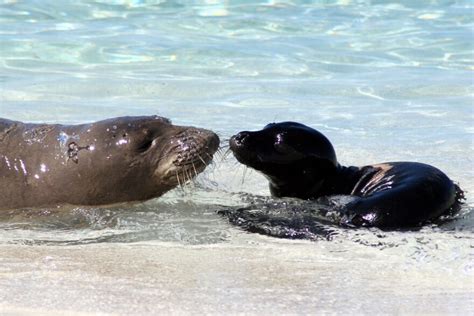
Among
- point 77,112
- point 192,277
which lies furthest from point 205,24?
point 192,277

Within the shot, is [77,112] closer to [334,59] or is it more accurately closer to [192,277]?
[334,59]

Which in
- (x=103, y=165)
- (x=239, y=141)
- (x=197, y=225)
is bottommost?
(x=197, y=225)

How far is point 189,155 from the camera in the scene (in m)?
5.20

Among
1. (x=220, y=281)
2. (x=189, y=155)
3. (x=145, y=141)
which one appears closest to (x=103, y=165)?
(x=145, y=141)

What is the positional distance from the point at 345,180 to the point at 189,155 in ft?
2.97

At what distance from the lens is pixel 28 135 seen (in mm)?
5621

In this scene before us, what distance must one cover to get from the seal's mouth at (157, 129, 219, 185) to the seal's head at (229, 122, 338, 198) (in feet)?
0.49

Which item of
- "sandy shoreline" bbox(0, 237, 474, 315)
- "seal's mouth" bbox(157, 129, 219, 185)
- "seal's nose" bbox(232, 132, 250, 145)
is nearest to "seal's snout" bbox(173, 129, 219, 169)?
"seal's mouth" bbox(157, 129, 219, 185)

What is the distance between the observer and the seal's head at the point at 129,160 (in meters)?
5.29

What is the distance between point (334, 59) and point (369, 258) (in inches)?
260

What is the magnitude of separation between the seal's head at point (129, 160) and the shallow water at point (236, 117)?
11 centimetres

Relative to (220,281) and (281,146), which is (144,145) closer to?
(281,146)

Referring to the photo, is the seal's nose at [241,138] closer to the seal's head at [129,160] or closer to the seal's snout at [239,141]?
the seal's snout at [239,141]

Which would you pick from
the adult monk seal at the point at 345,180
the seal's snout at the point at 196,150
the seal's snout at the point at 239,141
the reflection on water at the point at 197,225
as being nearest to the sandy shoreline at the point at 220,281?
the reflection on water at the point at 197,225
